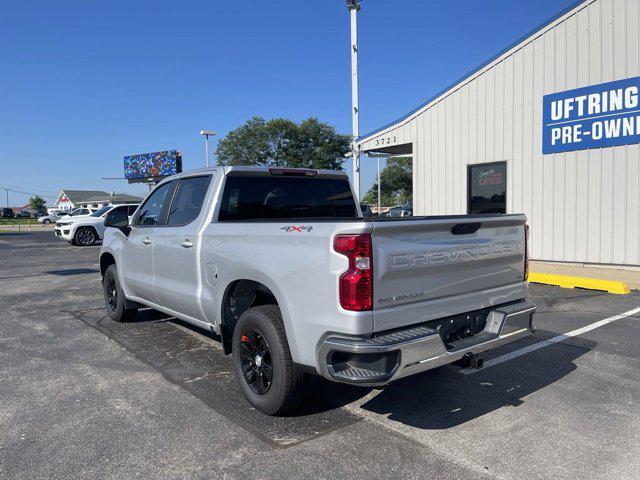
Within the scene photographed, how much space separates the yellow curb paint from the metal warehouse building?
1.58 m

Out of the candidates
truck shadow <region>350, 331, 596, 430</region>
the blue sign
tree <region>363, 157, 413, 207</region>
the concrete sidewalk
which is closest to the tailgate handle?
truck shadow <region>350, 331, 596, 430</region>

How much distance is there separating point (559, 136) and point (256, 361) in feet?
31.0

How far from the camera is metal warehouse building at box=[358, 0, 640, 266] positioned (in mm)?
10008

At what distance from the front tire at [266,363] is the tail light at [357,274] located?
28.6 inches

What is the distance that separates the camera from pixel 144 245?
228 inches

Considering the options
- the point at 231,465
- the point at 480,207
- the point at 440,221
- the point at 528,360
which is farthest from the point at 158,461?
the point at 480,207

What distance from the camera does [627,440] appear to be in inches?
135

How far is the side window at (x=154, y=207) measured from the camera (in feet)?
18.6

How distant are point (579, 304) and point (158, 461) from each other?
267 inches

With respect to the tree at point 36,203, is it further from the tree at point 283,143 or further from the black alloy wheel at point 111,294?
the black alloy wheel at point 111,294

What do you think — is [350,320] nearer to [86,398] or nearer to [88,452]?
[88,452]

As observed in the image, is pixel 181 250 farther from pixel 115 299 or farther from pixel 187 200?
pixel 115 299

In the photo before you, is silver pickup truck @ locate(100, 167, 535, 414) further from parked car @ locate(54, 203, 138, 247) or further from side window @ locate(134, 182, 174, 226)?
parked car @ locate(54, 203, 138, 247)

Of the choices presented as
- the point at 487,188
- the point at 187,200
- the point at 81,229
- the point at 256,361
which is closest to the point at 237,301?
the point at 256,361
